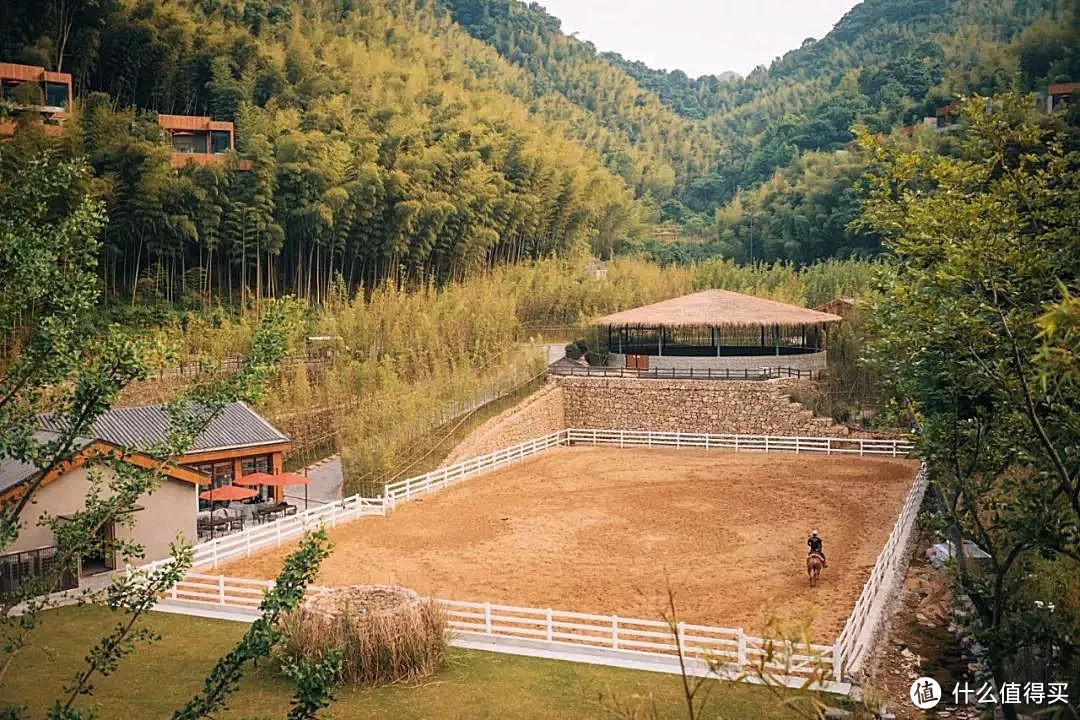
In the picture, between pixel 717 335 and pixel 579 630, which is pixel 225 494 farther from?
pixel 717 335

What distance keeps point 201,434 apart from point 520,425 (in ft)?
36.8

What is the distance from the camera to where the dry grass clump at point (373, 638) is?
31.7 ft

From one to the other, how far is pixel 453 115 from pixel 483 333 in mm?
12342

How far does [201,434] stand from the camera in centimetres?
1492

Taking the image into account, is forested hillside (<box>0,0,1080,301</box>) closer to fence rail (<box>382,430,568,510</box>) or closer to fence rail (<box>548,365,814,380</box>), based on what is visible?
fence rail (<box>548,365,814,380</box>)

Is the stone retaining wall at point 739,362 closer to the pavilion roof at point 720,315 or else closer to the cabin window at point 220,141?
the pavilion roof at point 720,315

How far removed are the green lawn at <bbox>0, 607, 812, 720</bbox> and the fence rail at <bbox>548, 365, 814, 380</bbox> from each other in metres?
17.4

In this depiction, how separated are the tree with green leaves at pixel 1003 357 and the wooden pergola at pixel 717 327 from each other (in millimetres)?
16590

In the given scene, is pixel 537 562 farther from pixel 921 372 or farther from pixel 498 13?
pixel 498 13

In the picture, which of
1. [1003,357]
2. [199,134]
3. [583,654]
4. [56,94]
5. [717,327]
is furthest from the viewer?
[199,134]

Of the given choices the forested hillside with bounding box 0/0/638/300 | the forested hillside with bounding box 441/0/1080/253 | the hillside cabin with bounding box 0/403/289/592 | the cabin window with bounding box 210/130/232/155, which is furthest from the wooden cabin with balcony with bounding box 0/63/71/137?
the forested hillside with bounding box 441/0/1080/253

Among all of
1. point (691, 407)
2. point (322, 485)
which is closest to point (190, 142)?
point (322, 485)

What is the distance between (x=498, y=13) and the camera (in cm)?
8138

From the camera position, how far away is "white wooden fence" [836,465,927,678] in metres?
9.70
